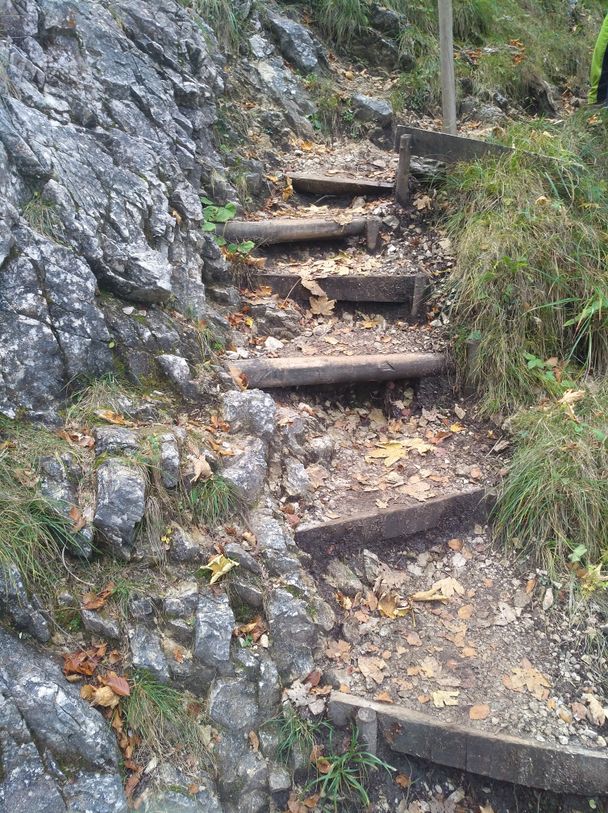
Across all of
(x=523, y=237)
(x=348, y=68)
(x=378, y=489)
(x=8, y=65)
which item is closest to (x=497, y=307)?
(x=523, y=237)

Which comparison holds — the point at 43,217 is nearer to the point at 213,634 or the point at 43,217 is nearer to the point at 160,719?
the point at 213,634

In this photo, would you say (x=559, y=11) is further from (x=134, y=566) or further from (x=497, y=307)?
(x=134, y=566)

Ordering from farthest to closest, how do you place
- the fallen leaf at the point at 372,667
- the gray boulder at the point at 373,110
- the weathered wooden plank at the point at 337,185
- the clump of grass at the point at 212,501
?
1. the gray boulder at the point at 373,110
2. the weathered wooden plank at the point at 337,185
3. the clump of grass at the point at 212,501
4. the fallen leaf at the point at 372,667

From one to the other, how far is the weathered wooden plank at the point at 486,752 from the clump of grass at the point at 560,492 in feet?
2.92

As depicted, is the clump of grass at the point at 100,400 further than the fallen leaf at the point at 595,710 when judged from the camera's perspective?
Yes

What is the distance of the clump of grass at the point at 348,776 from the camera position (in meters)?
2.74

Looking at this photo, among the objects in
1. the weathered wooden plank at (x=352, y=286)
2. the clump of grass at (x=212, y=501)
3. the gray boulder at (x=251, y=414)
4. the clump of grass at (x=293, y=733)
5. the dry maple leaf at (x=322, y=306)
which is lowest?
the clump of grass at (x=293, y=733)

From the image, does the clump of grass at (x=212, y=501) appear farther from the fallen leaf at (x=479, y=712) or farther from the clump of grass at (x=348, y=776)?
the fallen leaf at (x=479, y=712)

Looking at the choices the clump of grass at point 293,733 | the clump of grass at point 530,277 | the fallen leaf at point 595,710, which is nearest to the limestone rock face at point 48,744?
the clump of grass at point 293,733

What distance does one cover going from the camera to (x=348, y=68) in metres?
6.95

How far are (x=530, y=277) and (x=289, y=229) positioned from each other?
73.0 inches

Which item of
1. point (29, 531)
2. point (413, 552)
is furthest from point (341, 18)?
point (29, 531)

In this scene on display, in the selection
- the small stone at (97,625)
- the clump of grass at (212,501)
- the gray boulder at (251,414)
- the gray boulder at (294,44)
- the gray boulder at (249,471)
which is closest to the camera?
the small stone at (97,625)

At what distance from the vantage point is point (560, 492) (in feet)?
11.2
